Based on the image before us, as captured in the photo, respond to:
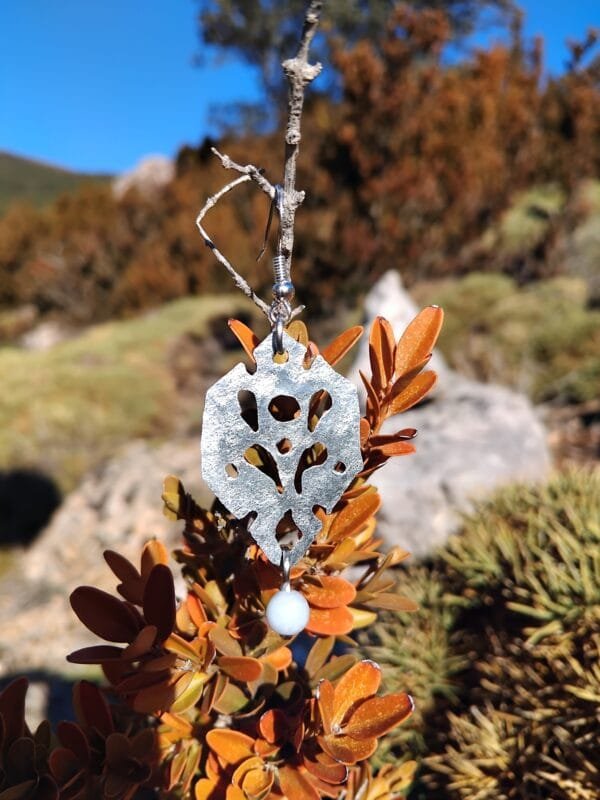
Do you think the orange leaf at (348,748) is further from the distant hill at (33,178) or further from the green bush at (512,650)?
the distant hill at (33,178)

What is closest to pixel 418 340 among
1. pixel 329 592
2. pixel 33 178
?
pixel 329 592

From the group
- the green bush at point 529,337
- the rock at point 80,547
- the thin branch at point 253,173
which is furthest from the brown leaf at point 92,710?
the green bush at point 529,337

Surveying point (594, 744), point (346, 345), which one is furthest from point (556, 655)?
point (346, 345)

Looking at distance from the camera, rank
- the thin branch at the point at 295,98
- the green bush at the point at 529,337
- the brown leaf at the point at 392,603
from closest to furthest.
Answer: the thin branch at the point at 295,98 → the brown leaf at the point at 392,603 → the green bush at the point at 529,337

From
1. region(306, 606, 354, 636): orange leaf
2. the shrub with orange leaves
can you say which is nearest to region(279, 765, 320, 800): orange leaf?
Result: the shrub with orange leaves

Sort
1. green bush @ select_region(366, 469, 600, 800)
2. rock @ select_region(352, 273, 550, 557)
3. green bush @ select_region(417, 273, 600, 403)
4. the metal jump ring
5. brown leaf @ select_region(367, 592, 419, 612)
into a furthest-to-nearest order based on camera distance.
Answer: green bush @ select_region(417, 273, 600, 403) → rock @ select_region(352, 273, 550, 557) → green bush @ select_region(366, 469, 600, 800) → brown leaf @ select_region(367, 592, 419, 612) → the metal jump ring

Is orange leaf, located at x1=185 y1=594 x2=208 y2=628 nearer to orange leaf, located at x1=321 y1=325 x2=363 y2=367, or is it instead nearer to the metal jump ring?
the metal jump ring

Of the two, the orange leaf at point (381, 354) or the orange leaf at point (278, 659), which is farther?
the orange leaf at point (278, 659)
